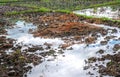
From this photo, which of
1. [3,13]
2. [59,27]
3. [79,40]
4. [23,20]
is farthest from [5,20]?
[79,40]

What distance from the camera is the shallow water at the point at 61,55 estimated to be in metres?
10.1

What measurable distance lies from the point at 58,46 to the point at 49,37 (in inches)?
70.6

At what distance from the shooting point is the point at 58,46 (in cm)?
→ 1342

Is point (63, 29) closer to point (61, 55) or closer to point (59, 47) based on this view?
point (59, 47)

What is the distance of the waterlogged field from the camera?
10289 mm

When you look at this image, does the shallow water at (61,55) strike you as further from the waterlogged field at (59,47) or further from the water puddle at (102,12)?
the water puddle at (102,12)

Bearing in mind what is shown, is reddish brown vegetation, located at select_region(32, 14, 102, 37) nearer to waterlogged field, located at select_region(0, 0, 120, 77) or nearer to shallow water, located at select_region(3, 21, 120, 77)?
waterlogged field, located at select_region(0, 0, 120, 77)

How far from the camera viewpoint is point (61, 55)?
39.5 ft

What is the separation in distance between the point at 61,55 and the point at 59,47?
47.9 inches

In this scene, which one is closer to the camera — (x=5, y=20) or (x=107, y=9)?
(x=5, y=20)

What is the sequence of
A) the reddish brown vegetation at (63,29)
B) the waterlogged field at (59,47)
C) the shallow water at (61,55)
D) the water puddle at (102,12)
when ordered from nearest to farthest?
the shallow water at (61,55) → the waterlogged field at (59,47) → the reddish brown vegetation at (63,29) → the water puddle at (102,12)

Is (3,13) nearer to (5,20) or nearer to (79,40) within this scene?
(5,20)

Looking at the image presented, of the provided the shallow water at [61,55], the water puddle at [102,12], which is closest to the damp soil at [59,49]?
the shallow water at [61,55]

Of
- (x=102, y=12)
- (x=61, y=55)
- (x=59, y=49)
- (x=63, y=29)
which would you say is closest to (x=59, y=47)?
(x=59, y=49)
